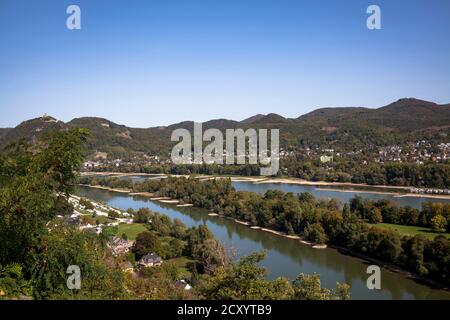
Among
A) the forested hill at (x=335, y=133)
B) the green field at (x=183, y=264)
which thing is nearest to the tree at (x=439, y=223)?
the green field at (x=183, y=264)

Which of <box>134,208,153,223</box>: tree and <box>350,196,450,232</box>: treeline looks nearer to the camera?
<box>350,196,450,232</box>: treeline

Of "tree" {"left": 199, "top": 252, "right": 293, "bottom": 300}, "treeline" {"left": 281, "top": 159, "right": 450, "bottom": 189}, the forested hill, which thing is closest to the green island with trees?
"tree" {"left": 199, "top": 252, "right": 293, "bottom": 300}

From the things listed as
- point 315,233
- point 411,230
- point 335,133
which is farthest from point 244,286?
point 335,133

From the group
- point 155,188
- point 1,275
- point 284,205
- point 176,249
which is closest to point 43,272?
point 1,275

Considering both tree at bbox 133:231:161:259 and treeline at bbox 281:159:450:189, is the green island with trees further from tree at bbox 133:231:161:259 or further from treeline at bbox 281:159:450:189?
treeline at bbox 281:159:450:189

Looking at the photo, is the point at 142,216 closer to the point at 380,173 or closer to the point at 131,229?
the point at 131,229

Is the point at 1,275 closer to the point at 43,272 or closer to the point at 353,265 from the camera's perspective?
the point at 43,272
